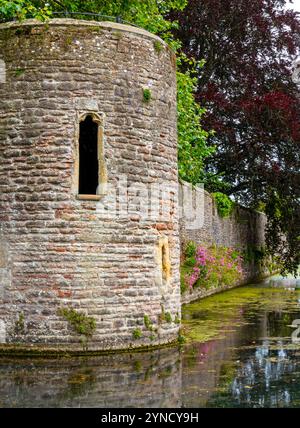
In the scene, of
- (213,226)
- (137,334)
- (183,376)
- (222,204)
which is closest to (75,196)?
(137,334)

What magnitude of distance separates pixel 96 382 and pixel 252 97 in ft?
58.0

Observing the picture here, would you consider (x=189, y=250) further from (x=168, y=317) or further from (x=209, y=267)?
(x=168, y=317)

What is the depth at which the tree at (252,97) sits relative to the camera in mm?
23609

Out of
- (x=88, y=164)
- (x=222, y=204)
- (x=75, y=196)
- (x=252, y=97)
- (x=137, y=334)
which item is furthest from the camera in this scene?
(x=252, y=97)

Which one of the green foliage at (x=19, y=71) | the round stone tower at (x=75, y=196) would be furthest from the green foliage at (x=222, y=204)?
the green foliage at (x=19, y=71)

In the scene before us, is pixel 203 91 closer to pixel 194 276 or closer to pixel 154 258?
pixel 194 276

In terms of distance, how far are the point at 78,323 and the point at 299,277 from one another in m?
23.3

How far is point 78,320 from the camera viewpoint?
9.68m

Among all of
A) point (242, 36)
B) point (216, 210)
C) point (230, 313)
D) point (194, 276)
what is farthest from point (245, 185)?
point (230, 313)

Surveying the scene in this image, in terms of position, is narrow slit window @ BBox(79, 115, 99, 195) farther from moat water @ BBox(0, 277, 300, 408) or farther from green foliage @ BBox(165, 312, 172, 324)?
moat water @ BBox(0, 277, 300, 408)

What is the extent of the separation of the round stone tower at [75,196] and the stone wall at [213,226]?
705cm

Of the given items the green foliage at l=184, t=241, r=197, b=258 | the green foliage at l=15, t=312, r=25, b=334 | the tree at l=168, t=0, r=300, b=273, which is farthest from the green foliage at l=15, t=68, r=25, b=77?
the tree at l=168, t=0, r=300, b=273

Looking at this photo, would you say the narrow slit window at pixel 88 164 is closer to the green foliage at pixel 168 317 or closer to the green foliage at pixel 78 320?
the green foliage at pixel 168 317

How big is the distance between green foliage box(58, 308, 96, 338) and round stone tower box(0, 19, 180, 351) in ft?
0.05
